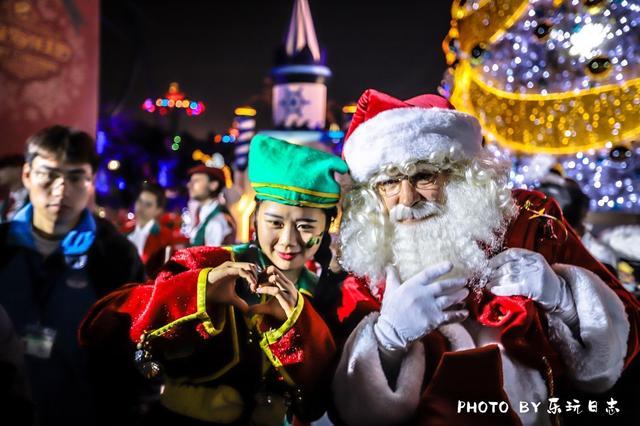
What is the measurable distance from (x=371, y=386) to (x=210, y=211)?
12.0 ft

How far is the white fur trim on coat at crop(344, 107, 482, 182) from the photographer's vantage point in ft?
5.98

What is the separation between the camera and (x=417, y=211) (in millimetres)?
1771

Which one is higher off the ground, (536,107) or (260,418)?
(536,107)

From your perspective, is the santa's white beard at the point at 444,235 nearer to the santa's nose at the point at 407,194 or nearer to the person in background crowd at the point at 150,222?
the santa's nose at the point at 407,194

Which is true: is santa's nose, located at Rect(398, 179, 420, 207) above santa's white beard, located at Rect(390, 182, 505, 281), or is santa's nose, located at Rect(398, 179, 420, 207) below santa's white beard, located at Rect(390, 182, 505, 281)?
above

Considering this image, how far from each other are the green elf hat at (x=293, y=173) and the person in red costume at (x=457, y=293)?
0.53 ft

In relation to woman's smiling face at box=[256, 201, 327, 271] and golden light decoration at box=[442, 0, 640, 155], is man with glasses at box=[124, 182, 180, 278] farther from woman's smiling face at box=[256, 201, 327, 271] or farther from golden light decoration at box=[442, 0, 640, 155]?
woman's smiling face at box=[256, 201, 327, 271]

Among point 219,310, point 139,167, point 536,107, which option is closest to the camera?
point 219,310

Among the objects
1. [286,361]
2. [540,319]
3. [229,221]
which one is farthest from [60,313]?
[229,221]

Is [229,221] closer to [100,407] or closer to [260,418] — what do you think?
[100,407]

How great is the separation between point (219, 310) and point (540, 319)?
103cm

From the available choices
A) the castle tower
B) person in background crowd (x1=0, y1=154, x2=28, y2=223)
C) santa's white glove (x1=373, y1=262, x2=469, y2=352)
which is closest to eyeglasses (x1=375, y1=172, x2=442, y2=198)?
santa's white glove (x1=373, y1=262, x2=469, y2=352)

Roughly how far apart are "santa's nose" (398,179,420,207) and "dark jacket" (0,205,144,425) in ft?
4.41

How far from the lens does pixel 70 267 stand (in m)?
2.33
